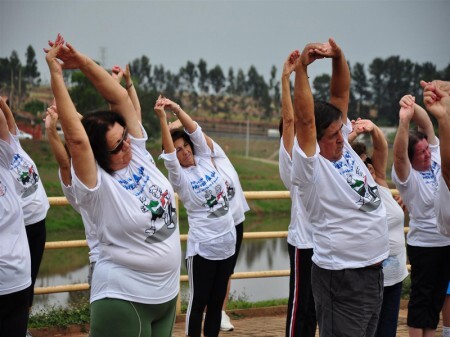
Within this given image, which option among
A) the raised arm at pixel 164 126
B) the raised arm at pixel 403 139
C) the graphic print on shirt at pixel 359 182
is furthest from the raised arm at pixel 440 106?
the raised arm at pixel 164 126

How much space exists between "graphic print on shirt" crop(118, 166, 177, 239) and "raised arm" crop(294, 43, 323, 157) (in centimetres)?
78

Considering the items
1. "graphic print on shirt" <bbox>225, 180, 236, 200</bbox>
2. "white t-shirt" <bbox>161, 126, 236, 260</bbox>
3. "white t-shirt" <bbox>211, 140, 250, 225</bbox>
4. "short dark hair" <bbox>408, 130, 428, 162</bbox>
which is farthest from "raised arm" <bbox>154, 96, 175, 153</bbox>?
"short dark hair" <bbox>408, 130, 428, 162</bbox>

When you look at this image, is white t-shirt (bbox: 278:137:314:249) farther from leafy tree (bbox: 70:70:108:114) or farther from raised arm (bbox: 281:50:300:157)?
leafy tree (bbox: 70:70:108:114)

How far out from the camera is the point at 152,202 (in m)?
3.79

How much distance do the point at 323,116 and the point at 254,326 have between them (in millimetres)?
3488

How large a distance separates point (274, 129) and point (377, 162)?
38.9 meters

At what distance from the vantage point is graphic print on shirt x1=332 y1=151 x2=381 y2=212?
13.8 feet

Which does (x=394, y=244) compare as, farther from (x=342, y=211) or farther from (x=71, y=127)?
(x=71, y=127)

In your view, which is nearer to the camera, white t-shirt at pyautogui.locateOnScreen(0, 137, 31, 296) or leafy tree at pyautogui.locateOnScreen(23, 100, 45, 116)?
white t-shirt at pyautogui.locateOnScreen(0, 137, 31, 296)

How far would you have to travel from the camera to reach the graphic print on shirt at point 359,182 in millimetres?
4219

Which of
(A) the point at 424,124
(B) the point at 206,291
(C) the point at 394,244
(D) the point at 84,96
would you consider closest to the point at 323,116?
(C) the point at 394,244

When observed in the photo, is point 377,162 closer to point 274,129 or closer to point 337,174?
point 337,174

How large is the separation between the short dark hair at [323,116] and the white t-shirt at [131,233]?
0.97m

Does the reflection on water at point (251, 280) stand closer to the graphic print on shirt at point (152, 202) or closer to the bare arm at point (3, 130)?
the bare arm at point (3, 130)
